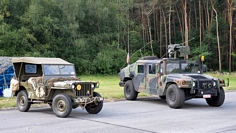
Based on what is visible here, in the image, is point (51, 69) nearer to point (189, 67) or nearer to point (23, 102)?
point (23, 102)

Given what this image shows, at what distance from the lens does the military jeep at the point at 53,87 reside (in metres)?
10.9

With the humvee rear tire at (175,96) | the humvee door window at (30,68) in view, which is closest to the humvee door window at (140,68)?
the humvee rear tire at (175,96)

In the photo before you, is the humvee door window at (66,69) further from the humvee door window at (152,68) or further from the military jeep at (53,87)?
the humvee door window at (152,68)

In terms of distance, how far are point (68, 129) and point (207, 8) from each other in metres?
49.8

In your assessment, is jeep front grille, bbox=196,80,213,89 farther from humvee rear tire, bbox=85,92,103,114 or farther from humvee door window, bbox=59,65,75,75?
humvee door window, bbox=59,65,75,75

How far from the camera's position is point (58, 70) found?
12.3m

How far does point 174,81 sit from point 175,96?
58cm

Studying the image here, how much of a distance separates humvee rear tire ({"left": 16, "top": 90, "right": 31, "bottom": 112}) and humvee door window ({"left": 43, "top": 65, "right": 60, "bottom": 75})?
1.10m

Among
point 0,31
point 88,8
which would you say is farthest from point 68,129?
point 88,8

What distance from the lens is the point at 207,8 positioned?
55.4 metres

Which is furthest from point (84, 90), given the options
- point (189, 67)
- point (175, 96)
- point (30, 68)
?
point (189, 67)

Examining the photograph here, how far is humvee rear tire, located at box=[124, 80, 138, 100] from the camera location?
16453 millimetres

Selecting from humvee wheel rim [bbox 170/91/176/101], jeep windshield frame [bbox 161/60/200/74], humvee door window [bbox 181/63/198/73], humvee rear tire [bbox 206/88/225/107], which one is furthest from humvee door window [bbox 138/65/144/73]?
humvee rear tire [bbox 206/88/225/107]

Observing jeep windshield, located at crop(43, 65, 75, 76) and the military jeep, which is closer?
the military jeep
